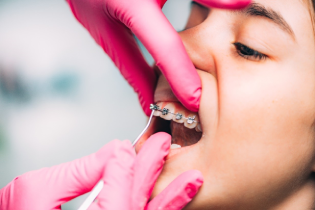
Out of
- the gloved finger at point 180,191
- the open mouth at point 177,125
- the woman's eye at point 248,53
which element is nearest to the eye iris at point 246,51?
the woman's eye at point 248,53

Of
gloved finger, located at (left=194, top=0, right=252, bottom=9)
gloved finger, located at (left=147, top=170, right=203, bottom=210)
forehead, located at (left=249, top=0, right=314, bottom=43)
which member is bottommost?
gloved finger, located at (left=147, top=170, right=203, bottom=210)

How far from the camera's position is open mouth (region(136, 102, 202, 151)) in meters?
0.97

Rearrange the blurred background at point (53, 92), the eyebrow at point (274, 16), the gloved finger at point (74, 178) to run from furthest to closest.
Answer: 1. the blurred background at point (53, 92)
2. the gloved finger at point (74, 178)
3. the eyebrow at point (274, 16)

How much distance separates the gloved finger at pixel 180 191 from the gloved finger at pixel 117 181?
0.28 ft

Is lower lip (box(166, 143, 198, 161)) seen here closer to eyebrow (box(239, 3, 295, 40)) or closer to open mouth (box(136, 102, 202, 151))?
open mouth (box(136, 102, 202, 151))

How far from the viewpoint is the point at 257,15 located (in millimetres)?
861

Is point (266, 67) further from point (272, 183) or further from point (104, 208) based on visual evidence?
point (104, 208)

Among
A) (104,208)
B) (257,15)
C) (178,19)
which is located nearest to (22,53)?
(178,19)

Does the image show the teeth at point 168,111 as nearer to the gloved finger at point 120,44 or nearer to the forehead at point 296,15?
the gloved finger at point 120,44

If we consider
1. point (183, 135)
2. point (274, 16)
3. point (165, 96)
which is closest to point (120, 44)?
point (165, 96)

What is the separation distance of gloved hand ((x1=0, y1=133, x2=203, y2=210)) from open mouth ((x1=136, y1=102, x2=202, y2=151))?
0.07 meters

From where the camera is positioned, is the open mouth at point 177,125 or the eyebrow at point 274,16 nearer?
the eyebrow at point 274,16

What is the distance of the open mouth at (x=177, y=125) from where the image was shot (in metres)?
0.97

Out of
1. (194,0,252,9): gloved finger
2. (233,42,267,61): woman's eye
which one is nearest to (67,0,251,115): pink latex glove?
(194,0,252,9): gloved finger
